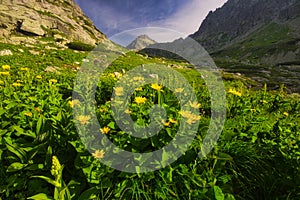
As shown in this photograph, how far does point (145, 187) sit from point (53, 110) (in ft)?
4.85

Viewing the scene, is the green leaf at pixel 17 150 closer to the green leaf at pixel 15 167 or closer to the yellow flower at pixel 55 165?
the green leaf at pixel 15 167

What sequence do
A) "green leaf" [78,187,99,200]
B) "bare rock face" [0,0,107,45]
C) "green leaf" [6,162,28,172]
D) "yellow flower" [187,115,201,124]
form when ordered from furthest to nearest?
"bare rock face" [0,0,107,45]
"yellow flower" [187,115,201,124]
"green leaf" [6,162,28,172]
"green leaf" [78,187,99,200]

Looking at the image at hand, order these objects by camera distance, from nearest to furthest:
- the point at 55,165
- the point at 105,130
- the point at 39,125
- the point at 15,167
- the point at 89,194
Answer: the point at 55,165
the point at 89,194
the point at 15,167
the point at 105,130
the point at 39,125

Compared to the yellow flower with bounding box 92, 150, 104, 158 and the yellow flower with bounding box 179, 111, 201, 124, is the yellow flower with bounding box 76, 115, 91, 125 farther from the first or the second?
the yellow flower with bounding box 179, 111, 201, 124

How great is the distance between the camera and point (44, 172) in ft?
7.29

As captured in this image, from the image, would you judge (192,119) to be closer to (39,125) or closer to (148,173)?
(148,173)

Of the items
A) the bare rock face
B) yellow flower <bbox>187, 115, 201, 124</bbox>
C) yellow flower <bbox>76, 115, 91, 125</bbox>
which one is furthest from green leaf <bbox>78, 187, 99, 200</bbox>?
the bare rock face

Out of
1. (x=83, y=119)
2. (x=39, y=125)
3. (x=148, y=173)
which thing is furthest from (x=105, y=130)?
(x=39, y=125)

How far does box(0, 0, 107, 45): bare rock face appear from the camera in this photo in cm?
3759

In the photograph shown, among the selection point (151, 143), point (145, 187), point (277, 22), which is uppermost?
point (277, 22)

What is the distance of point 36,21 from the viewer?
1705 inches

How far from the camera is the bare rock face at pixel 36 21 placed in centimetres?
3759

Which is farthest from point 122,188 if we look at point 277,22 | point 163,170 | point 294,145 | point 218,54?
point 277,22

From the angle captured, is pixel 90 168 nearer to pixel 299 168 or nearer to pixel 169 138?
pixel 169 138
